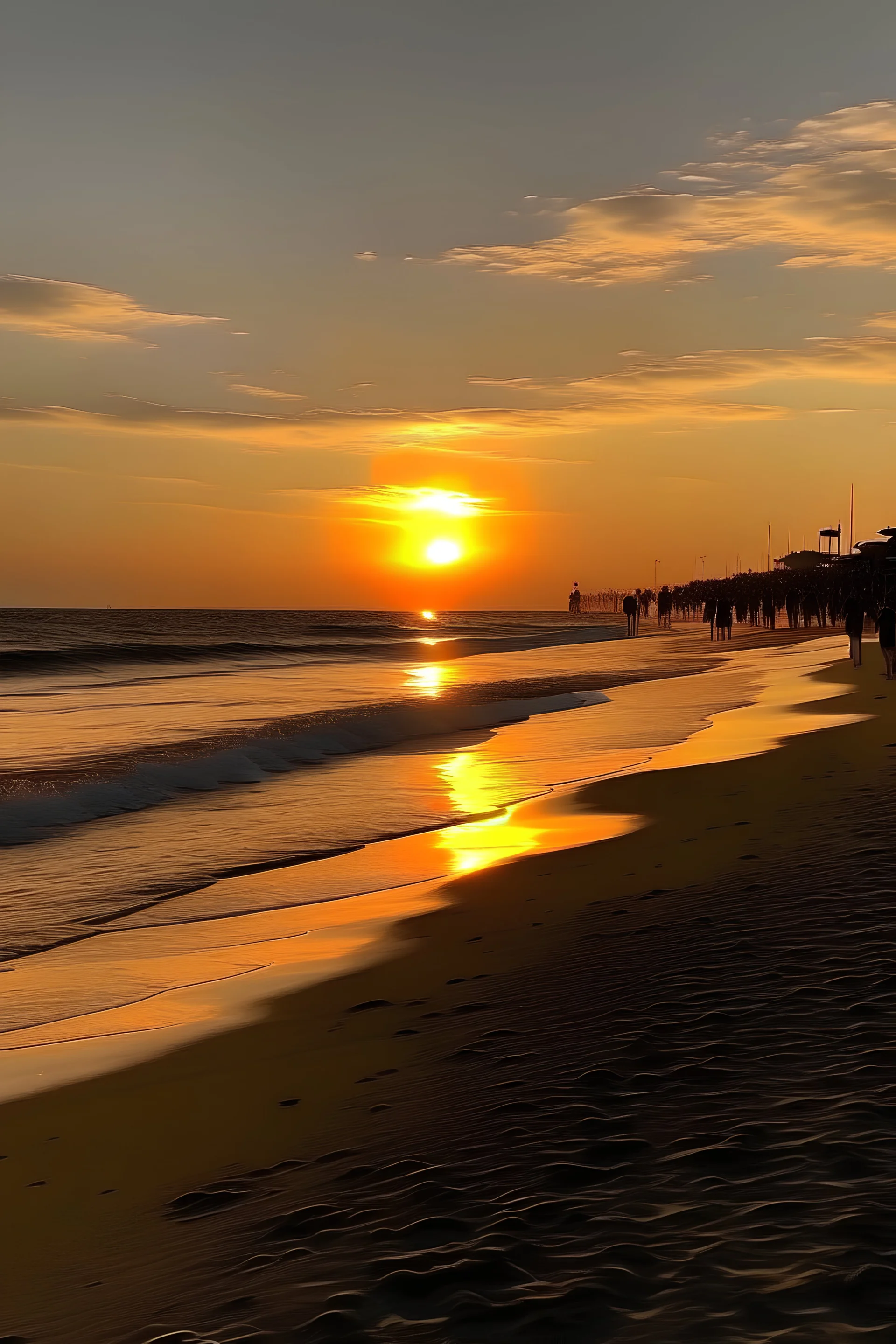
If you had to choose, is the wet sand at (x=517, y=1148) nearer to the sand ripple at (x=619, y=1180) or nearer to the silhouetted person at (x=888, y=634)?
the sand ripple at (x=619, y=1180)

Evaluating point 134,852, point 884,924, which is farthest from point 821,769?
point 134,852

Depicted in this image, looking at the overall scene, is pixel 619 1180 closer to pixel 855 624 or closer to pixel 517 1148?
pixel 517 1148

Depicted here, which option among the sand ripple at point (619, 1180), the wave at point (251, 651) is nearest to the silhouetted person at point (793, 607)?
the wave at point (251, 651)

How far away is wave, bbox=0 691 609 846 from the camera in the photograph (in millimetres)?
14109

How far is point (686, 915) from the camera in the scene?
7309mm

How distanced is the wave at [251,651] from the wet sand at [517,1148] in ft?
140

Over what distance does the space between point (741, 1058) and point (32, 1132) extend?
126 inches

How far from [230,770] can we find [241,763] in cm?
63

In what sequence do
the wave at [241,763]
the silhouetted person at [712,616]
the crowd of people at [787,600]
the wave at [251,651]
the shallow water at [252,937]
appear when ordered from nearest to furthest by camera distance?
1. the shallow water at [252,937]
2. the wave at [241,763]
3. the wave at [251,651]
4. the crowd of people at [787,600]
5. the silhouetted person at [712,616]

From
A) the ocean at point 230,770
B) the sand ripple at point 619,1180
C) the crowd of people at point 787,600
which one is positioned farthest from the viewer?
the crowd of people at point 787,600

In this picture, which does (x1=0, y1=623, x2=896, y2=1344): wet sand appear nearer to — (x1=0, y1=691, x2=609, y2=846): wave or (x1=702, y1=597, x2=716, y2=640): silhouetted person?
(x1=0, y1=691, x2=609, y2=846): wave

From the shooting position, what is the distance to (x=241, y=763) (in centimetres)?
1811

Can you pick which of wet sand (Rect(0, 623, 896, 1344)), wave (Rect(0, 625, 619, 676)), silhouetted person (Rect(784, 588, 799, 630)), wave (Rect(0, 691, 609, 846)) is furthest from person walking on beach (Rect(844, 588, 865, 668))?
silhouetted person (Rect(784, 588, 799, 630))

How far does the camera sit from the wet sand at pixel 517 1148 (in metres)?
3.11
